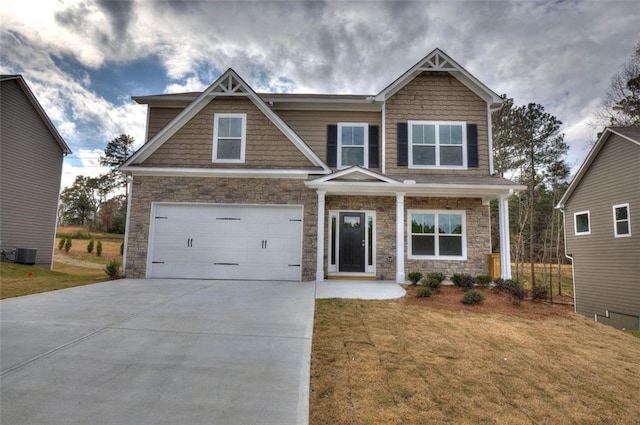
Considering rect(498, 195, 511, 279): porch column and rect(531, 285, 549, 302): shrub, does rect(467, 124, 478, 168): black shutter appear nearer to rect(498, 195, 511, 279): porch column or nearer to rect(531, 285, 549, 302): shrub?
rect(498, 195, 511, 279): porch column

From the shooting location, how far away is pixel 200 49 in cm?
1306

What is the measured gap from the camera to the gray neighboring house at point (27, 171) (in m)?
12.8

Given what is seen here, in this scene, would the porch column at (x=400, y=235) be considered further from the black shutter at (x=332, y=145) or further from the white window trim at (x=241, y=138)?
the white window trim at (x=241, y=138)

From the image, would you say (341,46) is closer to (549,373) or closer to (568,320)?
(568,320)

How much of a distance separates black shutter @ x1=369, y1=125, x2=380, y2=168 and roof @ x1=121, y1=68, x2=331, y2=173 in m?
2.09

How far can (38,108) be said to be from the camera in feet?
45.9

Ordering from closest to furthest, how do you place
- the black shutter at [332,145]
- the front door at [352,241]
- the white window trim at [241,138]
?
the white window trim at [241,138]
the front door at [352,241]
the black shutter at [332,145]

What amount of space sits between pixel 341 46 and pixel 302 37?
1.71 m

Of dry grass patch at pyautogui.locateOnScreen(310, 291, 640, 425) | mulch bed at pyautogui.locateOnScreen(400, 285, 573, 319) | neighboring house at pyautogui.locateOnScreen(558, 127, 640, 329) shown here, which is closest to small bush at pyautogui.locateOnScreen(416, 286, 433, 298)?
mulch bed at pyautogui.locateOnScreen(400, 285, 573, 319)

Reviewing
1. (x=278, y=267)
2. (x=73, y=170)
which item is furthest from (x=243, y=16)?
(x=73, y=170)

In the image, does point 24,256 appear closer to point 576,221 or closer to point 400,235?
point 400,235

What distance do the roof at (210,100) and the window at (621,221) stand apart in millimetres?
11447

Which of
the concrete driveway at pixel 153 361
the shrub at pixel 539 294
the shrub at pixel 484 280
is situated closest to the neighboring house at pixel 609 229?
the shrub at pixel 484 280

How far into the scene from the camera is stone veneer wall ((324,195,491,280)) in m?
10.5
